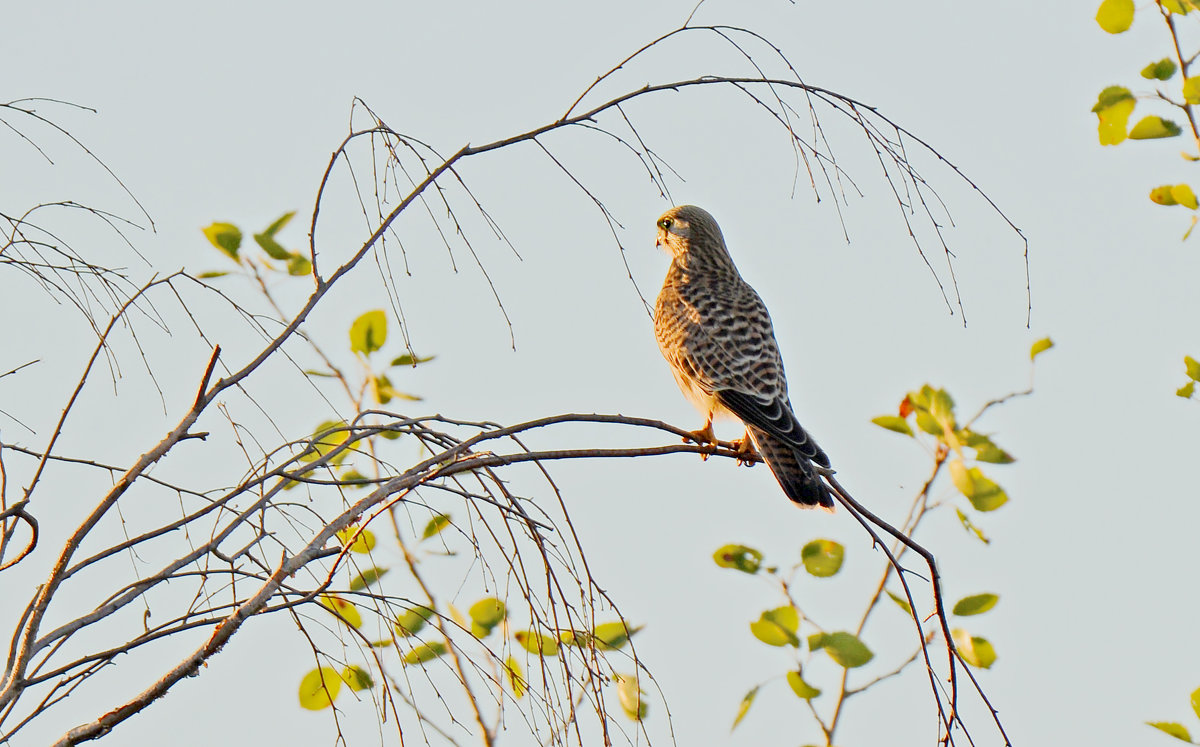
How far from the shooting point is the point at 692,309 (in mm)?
6250

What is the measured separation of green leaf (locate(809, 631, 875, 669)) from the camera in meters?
3.64

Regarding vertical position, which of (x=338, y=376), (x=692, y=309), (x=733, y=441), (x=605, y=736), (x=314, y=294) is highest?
(x=692, y=309)

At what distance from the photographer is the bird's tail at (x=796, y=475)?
504cm

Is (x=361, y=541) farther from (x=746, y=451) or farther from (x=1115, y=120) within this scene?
(x=1115, y=120)

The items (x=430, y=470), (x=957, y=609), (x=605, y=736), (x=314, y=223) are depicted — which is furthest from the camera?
(x=957, y=609)

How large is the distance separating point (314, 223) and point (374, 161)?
386 millimetres

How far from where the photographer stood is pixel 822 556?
13.5ft

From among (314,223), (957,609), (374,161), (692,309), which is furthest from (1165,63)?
(314,223)

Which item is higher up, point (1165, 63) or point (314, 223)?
point (1165, 63)

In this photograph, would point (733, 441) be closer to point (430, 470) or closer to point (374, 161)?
point (374, 161)

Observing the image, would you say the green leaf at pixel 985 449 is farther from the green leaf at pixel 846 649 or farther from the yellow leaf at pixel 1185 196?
the yellow leaf at pixel 1185 196

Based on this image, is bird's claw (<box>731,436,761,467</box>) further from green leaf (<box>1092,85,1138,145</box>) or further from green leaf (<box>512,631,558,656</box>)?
green leaf (<box>512,631,558,656</box>)

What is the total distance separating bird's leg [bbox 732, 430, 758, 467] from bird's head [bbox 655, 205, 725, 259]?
1.80 metres

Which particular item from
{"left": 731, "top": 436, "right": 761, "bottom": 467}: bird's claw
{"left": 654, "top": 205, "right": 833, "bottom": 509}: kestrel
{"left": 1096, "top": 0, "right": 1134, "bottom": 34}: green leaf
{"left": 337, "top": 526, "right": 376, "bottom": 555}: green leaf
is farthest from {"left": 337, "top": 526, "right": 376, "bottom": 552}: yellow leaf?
{"left": 1096, "top": 0, "right": 1134, "bottom": 34}: green leaf
